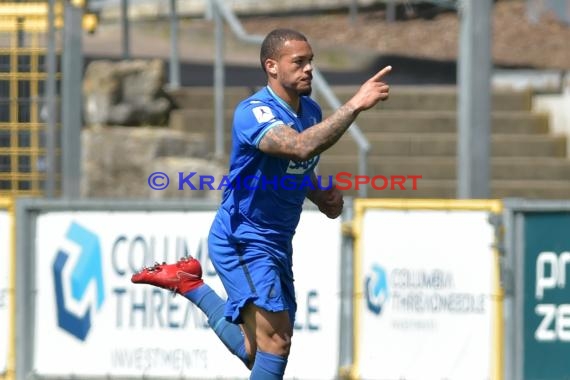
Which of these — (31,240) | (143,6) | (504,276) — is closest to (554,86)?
(504,276)

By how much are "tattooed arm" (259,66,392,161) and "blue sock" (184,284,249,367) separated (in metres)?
1.22

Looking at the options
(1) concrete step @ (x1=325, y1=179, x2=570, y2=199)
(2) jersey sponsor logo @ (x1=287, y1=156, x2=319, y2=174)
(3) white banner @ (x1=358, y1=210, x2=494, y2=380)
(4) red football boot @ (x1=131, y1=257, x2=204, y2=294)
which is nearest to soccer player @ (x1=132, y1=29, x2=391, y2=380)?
(2) jersey sponsor logo @ (x1=287, y1=156, x2=319, y2=174)

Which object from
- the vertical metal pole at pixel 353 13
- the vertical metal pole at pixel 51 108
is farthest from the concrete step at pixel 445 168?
the vertical metal pole at pixel 353 13

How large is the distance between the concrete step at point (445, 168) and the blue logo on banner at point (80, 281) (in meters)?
4.69

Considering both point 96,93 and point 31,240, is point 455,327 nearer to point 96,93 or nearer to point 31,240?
point 31,240

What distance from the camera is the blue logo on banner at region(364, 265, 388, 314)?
9.15 meters

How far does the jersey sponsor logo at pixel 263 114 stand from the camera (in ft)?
21.1

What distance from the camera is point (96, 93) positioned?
14.5m

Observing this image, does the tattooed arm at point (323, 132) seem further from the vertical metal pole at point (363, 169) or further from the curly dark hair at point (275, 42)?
the vertical metal pole at point (363, 169)

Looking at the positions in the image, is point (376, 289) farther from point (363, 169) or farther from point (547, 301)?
point (363, 169)

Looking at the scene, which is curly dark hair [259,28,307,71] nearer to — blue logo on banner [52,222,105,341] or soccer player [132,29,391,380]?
soccer player [132,29,391,380]

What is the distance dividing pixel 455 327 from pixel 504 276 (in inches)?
17.7

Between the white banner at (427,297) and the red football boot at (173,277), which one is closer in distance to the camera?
the red football boot at (173,277)

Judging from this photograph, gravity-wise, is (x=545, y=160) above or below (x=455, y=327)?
above
